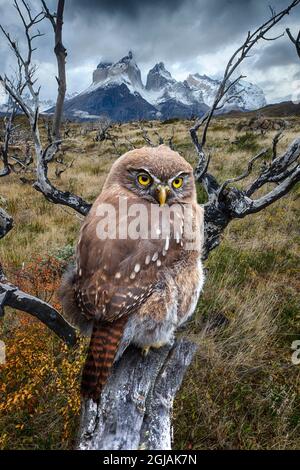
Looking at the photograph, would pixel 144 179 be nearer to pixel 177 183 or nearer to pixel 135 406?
pixel 177 183

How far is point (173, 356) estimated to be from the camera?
8.41 feet

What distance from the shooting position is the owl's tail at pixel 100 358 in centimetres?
195

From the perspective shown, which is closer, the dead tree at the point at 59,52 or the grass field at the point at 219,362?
the grass field at the point at 219,362

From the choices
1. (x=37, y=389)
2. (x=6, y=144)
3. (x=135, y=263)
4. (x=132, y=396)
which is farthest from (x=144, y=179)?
(x=6, y=144)

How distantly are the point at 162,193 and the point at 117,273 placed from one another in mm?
619

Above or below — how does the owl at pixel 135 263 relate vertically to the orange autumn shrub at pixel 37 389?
above

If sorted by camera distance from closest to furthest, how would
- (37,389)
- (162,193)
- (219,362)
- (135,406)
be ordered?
(135,406), (162,193), (37,389), (219,362)

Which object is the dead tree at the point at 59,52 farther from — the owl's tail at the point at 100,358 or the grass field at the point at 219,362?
the owl's tail at the point at 100,358

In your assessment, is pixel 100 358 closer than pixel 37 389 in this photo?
Yes

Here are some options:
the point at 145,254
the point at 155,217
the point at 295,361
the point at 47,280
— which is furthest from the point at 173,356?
the point at 47,280

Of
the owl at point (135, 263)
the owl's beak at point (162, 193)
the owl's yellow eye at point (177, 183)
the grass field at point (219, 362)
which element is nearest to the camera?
the owl at point (135, 263)

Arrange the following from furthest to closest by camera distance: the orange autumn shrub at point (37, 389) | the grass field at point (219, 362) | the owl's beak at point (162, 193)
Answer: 1. the grass field at point (219, 362)
2. the orange autumn shrub at point (37, 389)
3. the owl's beak at point (162, 193)

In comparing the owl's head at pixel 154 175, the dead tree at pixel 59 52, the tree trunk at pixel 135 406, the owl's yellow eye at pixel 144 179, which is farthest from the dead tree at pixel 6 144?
the tree trunk at pixel 135 406

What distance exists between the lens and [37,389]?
10.4ft
